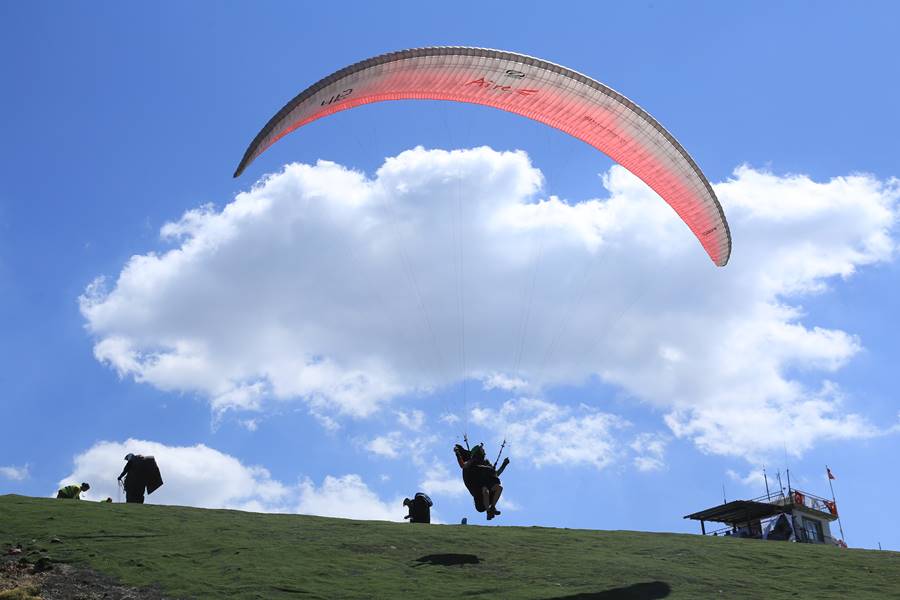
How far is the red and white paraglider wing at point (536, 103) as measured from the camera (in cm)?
2341

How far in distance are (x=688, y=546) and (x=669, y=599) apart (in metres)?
6.21

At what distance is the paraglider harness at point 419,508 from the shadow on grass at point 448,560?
6552 millimetres

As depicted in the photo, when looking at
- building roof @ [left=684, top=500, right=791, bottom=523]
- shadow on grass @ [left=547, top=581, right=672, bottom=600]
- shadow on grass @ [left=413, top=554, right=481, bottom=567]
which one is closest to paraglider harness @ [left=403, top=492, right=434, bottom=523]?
shadow on grass @ [left=413, top=554, right=481, bottom=567]

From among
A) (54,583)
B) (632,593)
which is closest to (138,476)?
(54,583)

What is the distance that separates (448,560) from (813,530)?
3202 centimetres

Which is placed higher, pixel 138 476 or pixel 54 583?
pixel 138 476

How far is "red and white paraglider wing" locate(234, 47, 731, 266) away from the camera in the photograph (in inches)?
922

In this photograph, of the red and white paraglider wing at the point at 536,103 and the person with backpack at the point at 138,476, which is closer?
the red and white paraglider wing at the point at 536,103

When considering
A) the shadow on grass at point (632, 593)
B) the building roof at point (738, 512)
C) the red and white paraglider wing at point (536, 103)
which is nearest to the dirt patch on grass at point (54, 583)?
the shadow on grass at point (632, 593)

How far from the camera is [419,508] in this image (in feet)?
87.4

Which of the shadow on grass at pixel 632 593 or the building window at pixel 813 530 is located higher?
the building window at pixel 813 530

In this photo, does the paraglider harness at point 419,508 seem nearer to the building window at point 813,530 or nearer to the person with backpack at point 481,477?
the person with backpack at point 481,477

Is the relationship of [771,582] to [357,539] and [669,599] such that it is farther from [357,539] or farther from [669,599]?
[357,539]

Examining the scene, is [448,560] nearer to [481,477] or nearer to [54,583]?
[481,477]
